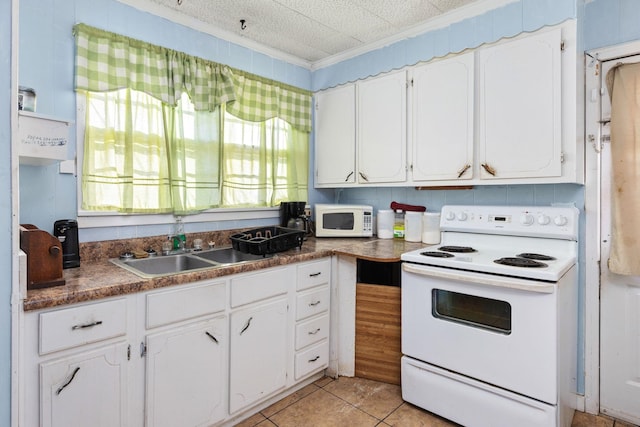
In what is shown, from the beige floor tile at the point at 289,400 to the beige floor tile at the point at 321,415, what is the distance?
0.10 ft

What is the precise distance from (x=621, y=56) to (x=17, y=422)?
3.15 metres

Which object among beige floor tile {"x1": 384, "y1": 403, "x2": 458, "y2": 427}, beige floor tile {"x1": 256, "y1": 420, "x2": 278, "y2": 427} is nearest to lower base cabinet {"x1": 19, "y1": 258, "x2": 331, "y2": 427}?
beige floor tile {"x1": 256, "y1": 420, "x2": 278, "y2": 427}

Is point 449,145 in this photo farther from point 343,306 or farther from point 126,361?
point 126,361

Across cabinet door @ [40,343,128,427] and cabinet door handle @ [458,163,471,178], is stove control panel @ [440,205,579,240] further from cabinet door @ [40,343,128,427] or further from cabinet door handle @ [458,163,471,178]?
cabinet door @ [40,343,128,427]

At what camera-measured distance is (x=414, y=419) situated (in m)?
1.95

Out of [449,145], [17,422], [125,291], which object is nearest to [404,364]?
[449,145]

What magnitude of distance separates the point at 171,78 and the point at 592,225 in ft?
8.56

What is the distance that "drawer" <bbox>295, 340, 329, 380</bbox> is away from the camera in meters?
2.19

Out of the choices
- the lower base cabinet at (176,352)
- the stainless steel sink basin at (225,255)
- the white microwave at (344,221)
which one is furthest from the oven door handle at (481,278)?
the stainless steel sink basin at (225,255)

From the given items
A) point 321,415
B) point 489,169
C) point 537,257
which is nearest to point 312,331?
point 321,415

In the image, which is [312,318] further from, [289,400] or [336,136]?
[336,136]

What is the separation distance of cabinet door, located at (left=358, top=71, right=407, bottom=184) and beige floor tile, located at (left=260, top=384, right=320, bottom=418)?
1515 millimetres

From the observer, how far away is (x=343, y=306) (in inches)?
93.0

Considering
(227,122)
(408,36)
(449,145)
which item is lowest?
(449,145)
